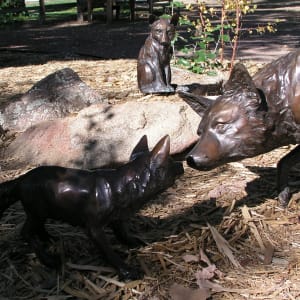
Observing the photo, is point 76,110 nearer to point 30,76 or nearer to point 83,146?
point 83,146

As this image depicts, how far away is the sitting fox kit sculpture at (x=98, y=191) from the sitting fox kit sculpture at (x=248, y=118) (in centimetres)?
42

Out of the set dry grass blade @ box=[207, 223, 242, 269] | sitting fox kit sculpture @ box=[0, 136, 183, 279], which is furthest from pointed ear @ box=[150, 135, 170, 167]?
dry grass blade @ box=[207, 223, 242, 269]

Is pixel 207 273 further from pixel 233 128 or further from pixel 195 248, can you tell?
pixel 233 128

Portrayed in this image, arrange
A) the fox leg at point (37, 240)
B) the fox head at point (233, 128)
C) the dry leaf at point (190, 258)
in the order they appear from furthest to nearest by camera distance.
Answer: the dry leaf at point (190, 258), the fox head at point (233, 128), the fox leg at point (37, 240)

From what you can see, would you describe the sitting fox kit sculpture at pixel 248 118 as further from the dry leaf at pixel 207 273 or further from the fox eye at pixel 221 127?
the dry leaf at pixel 207 273

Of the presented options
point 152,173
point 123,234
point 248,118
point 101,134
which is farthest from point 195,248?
point 101,134

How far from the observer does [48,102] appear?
612 cm

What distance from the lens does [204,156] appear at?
3.26m

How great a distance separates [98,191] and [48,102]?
344 cm

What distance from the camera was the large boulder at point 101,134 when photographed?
507cm

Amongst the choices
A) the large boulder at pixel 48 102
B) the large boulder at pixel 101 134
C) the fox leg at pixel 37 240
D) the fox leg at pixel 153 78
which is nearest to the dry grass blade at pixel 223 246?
the fox leg at pixel 37 240

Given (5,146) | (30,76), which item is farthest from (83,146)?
(30,76)

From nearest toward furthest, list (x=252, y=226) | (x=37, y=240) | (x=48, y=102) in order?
(x=37, y=240)
(x=252, y=226)
(x=48, y=102)

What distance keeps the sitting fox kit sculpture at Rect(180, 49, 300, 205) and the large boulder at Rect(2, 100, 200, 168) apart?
5.77 feet
